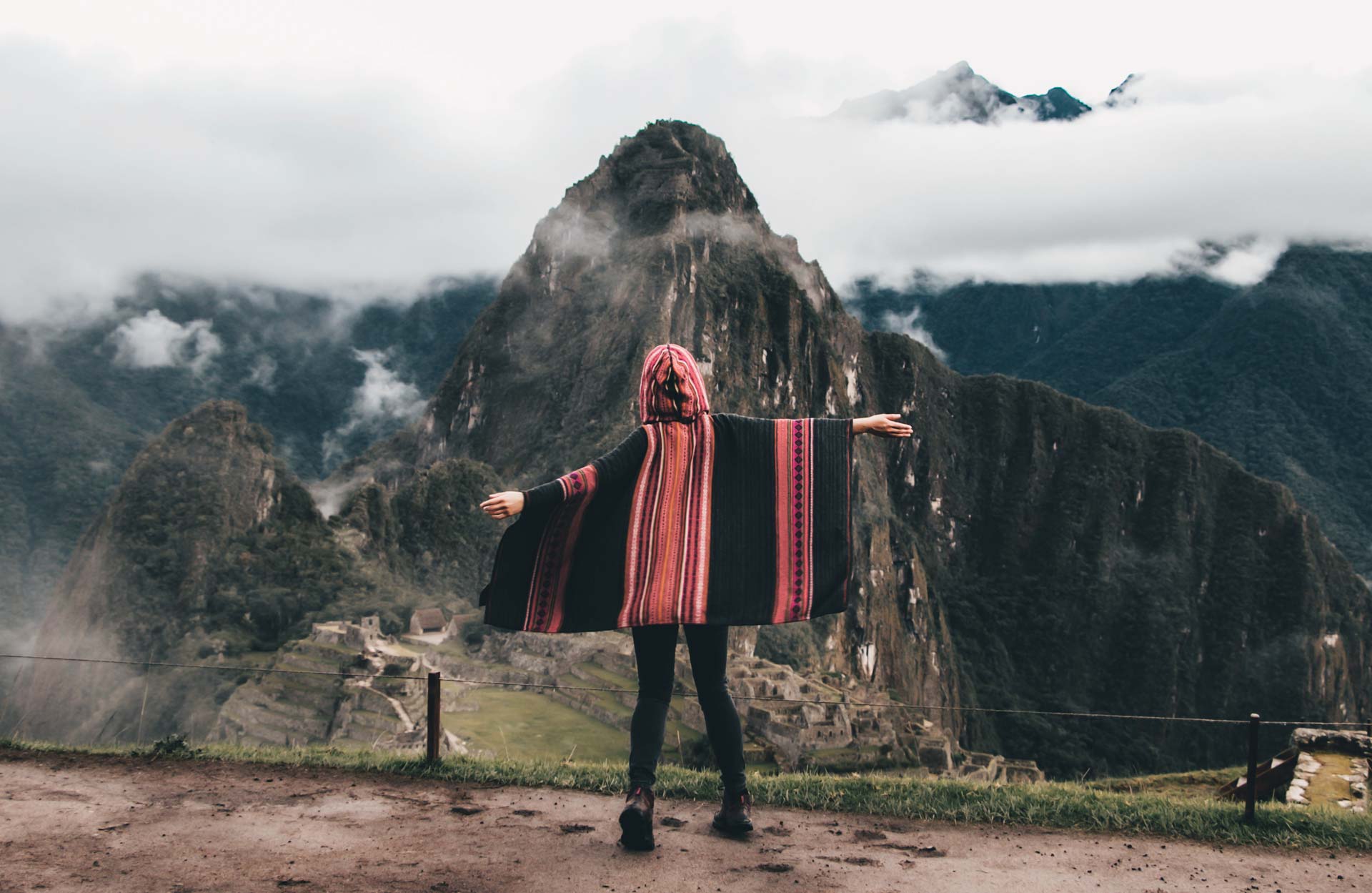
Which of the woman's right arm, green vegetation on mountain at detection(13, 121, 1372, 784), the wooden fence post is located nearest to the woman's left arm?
the woman's right arm

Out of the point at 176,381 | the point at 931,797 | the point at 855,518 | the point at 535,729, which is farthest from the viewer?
the point at 176,381

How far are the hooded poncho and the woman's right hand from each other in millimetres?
76

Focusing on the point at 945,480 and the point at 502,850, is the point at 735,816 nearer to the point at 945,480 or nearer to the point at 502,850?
the point at 502,850

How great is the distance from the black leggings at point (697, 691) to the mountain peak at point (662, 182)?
279 feet

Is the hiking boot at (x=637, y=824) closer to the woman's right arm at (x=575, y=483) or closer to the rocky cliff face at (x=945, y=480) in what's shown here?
the woman's right arm at (x=575, y=483)

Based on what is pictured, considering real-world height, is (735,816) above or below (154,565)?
above

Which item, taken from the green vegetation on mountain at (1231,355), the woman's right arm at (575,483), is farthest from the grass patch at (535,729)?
the green vegetation on mountain at (1231,355)

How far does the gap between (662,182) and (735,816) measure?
3542 inches

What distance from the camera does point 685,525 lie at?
174 inches

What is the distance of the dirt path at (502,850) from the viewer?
3.69 meters

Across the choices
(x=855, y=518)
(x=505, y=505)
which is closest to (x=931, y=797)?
(x=505, y=505)

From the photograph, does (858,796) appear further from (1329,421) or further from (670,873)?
(1329,421)

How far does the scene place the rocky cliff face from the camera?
83.4 meters

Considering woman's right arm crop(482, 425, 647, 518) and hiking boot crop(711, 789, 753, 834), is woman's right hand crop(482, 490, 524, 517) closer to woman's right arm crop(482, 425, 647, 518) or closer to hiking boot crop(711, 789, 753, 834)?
woman's right arm crop(482, 425, 647, 518)
